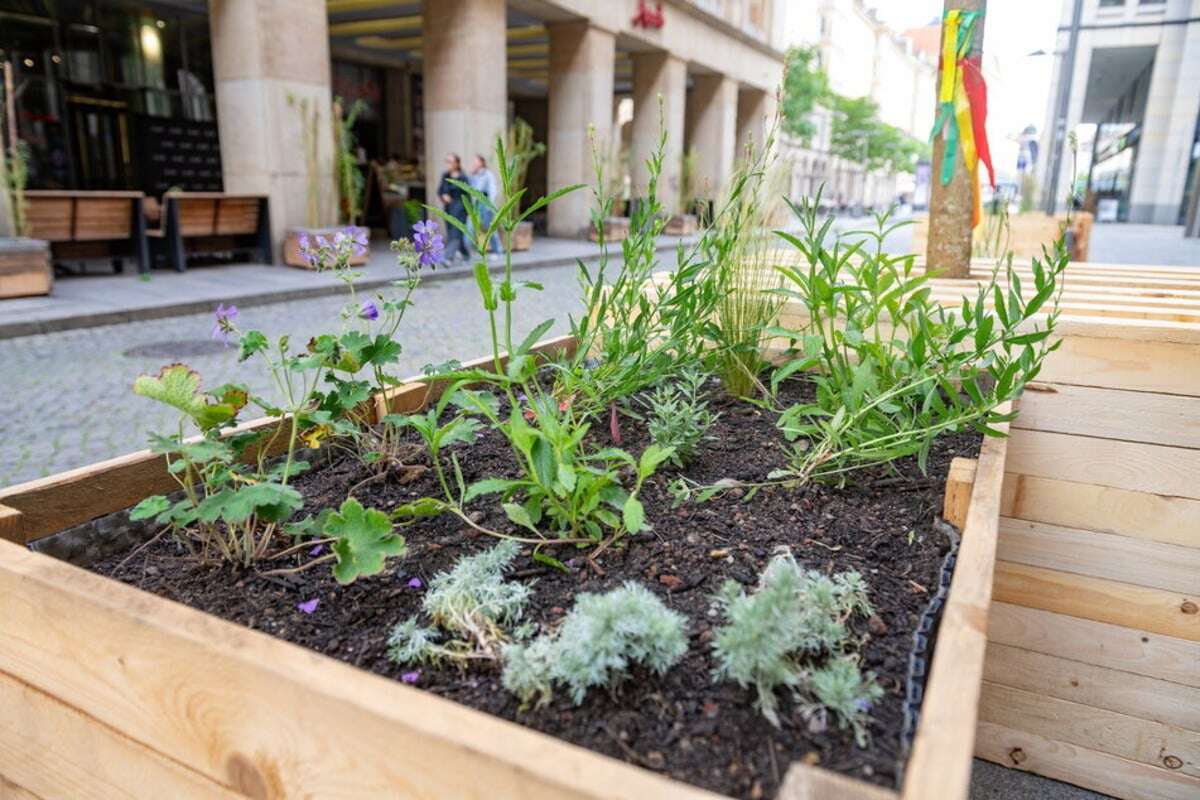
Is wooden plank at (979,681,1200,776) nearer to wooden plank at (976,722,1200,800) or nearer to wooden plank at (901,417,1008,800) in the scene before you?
wooden plank at (976,722,1200,800)

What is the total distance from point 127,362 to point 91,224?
13.3 ft

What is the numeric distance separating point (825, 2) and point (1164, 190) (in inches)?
1580

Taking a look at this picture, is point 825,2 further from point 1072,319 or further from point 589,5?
point 1072,319

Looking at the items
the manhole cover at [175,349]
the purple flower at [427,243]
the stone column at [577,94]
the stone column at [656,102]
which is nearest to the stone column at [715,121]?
the stone column at [656,102]

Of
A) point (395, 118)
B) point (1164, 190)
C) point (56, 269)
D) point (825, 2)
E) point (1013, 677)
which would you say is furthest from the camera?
point (825, 2)

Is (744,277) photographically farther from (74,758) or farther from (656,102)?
(656,102)

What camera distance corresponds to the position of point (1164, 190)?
105ft

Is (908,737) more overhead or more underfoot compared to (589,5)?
more underfoot

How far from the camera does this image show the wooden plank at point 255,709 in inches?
31.6

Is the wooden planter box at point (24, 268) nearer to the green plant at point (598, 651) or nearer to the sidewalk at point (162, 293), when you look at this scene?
the sidewalk at point (162, 293)

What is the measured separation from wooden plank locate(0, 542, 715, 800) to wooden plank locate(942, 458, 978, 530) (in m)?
0.99

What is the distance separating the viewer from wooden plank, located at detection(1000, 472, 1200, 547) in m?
2.15

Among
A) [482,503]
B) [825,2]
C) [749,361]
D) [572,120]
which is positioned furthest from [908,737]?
[825,2]

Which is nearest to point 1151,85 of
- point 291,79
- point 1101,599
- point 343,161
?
point 343,161
